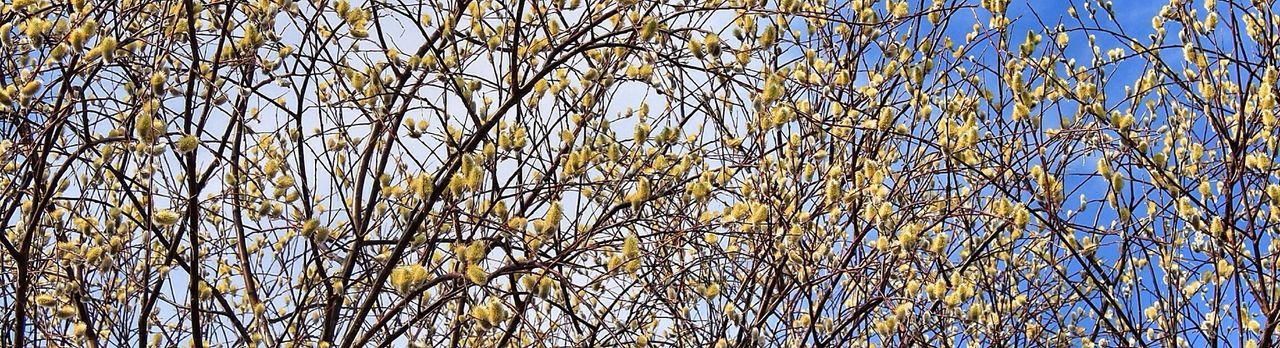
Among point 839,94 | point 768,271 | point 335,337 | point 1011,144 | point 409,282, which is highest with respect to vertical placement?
point 839,94

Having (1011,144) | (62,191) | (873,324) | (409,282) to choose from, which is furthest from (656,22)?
(62,191)

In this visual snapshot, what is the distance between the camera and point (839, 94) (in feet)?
11.1

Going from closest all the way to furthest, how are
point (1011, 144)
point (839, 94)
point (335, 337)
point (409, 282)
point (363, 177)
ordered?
point (409, 282)
point (335, 337)
point (363, 177)
point (1011, 144)
point (839, 94)

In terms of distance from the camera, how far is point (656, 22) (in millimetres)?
2361

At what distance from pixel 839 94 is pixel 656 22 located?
45.0 inches

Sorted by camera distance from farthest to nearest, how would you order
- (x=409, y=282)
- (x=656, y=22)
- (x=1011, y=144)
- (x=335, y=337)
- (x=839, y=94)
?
(x=839, y=94)
(x=1011, y=144)
(x=335, y=337)
(x=656, y=22)
(x=409, y=282)

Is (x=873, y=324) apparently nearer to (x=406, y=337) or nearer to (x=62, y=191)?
(x=406, y=337)

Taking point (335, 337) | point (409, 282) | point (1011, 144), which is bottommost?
point (409, 282)

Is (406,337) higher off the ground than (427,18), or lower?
lower

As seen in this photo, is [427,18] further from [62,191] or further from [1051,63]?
[1051,63]

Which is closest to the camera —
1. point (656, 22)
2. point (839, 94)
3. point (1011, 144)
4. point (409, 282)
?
point (409, 282)

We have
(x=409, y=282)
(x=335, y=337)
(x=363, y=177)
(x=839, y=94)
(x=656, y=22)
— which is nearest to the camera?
(x=409, y=282)

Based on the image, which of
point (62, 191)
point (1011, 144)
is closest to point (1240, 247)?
point (1011, 144)

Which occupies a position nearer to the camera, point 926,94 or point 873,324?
point 873,324
